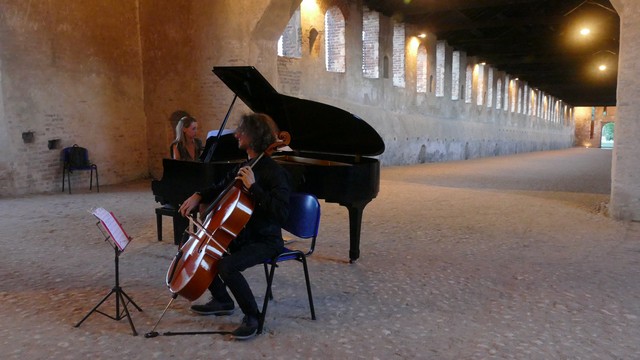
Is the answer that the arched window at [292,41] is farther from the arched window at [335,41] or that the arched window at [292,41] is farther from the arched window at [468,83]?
the arched window at [468,83]

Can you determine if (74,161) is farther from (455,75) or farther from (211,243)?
(455,75)

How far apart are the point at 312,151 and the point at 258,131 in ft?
6.47

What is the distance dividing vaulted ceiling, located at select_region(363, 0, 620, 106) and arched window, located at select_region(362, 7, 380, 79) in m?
0.30

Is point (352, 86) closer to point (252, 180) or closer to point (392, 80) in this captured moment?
point (392, 80)

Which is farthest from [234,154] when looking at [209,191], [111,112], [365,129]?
[111,112]

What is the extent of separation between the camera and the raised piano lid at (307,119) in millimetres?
4402

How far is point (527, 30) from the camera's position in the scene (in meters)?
17.7

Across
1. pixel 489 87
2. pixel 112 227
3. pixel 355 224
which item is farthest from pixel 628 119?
pixel 489 87

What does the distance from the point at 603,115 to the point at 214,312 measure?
52.1 metres

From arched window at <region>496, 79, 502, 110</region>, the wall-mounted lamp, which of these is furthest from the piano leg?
arched window at <region>496, 79, 502, 110</region>

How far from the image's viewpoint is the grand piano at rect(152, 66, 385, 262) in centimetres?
418

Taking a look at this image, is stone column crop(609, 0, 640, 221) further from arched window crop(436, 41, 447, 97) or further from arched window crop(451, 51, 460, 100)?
arched window crop(451, 51, 460, 100)

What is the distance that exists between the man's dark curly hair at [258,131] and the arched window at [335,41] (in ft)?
34.6

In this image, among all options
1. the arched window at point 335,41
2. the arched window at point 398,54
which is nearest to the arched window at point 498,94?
the arched window at point 398,54
